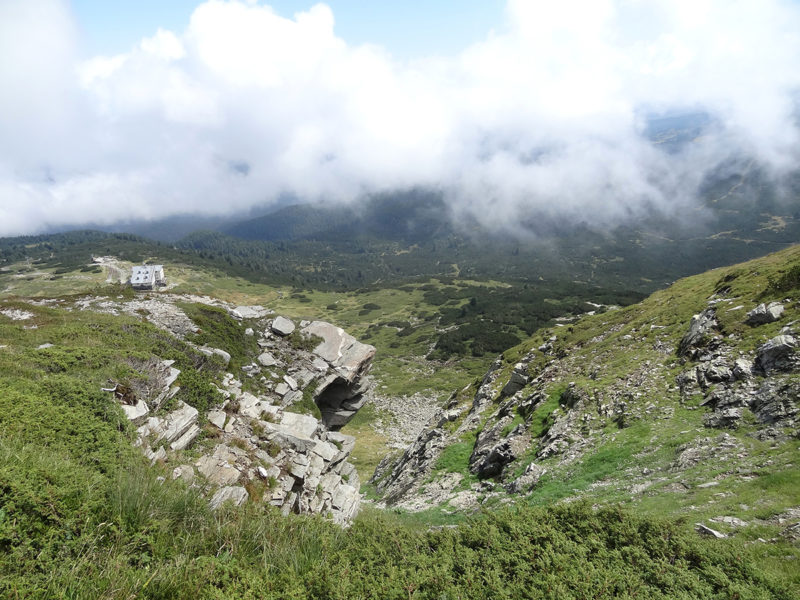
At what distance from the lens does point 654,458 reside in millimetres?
13453

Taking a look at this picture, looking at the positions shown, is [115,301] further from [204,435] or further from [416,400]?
[416,400]

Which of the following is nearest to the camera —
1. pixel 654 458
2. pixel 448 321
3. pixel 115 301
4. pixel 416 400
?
pixel 654 458

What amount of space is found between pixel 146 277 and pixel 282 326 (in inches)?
5398

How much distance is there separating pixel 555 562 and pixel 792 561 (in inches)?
174

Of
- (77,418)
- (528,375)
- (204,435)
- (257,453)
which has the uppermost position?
(77,418)

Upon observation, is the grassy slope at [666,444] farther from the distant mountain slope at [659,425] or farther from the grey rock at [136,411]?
the grey rock at [136,411]

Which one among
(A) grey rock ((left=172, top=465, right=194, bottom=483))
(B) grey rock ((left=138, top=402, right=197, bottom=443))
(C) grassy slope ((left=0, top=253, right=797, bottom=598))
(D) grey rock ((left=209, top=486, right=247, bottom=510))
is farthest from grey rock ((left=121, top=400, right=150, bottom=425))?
(D) grey rock ((left=209, top=486, right=247, bottom=510))

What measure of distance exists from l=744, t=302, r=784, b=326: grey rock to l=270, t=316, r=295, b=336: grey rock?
89.0ft

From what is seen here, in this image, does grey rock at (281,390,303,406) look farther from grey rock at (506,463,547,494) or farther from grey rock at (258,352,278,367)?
grey rock at (506,463,547,494)

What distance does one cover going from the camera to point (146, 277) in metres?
134

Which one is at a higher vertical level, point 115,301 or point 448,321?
point 115,301

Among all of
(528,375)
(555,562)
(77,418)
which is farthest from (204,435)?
(528,375)

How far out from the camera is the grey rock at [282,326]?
87.5 ft

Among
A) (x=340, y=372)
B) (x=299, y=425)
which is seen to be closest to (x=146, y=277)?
(x=340, y=372)
